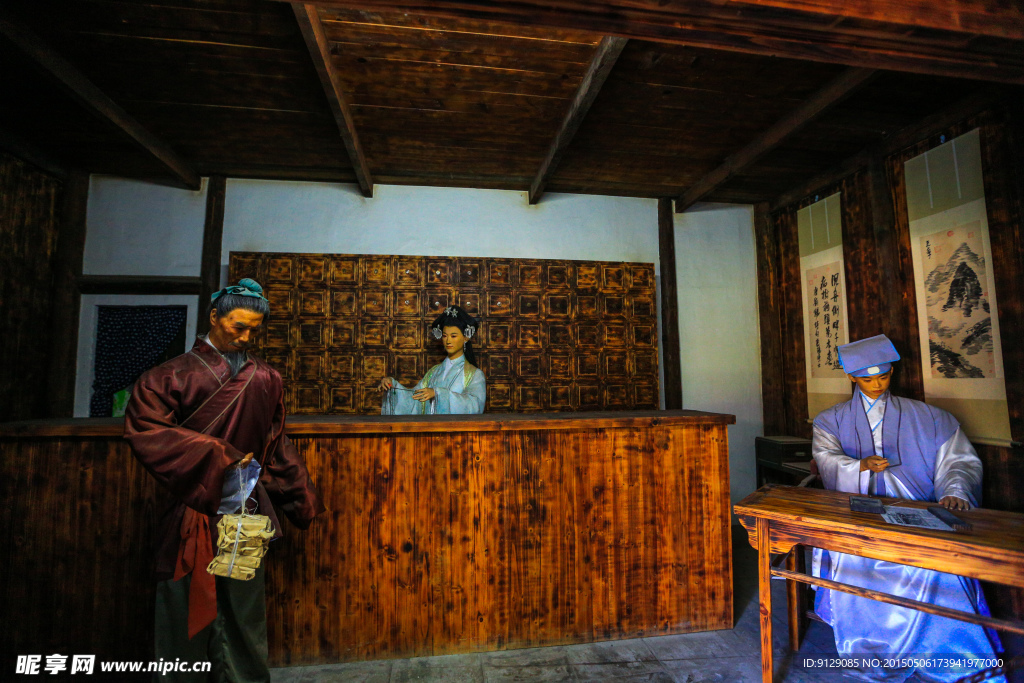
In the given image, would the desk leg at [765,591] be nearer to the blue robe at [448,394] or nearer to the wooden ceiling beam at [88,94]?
the blue robe at [448,394]

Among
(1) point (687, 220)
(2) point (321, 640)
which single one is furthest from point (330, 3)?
(1) point (687, 220)

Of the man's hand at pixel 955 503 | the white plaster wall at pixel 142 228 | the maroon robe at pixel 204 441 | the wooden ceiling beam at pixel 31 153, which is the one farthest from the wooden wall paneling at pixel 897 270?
the wooden ceiling beam at pixel 31 153

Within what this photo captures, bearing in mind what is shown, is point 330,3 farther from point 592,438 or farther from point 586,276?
point 586,276

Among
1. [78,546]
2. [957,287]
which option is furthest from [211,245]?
[957,287]

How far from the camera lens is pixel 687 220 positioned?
5.31 metres

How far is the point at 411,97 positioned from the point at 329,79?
0.62 m

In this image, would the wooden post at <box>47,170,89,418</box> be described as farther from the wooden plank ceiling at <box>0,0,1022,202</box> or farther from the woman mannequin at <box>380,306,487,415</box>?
the woman mannequin at <box>380,306,487,415</box>

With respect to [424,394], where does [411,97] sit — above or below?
above

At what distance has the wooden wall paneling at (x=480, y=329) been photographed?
179 inches

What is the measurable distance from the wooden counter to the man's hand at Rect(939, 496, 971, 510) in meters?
1.07

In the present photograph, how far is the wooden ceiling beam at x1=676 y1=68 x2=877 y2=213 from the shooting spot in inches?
121

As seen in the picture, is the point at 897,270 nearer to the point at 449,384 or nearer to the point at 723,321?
the point at 723,321

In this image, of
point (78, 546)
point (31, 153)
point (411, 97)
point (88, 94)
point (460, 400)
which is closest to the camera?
point (78, 546)

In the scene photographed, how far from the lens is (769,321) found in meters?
5.12
